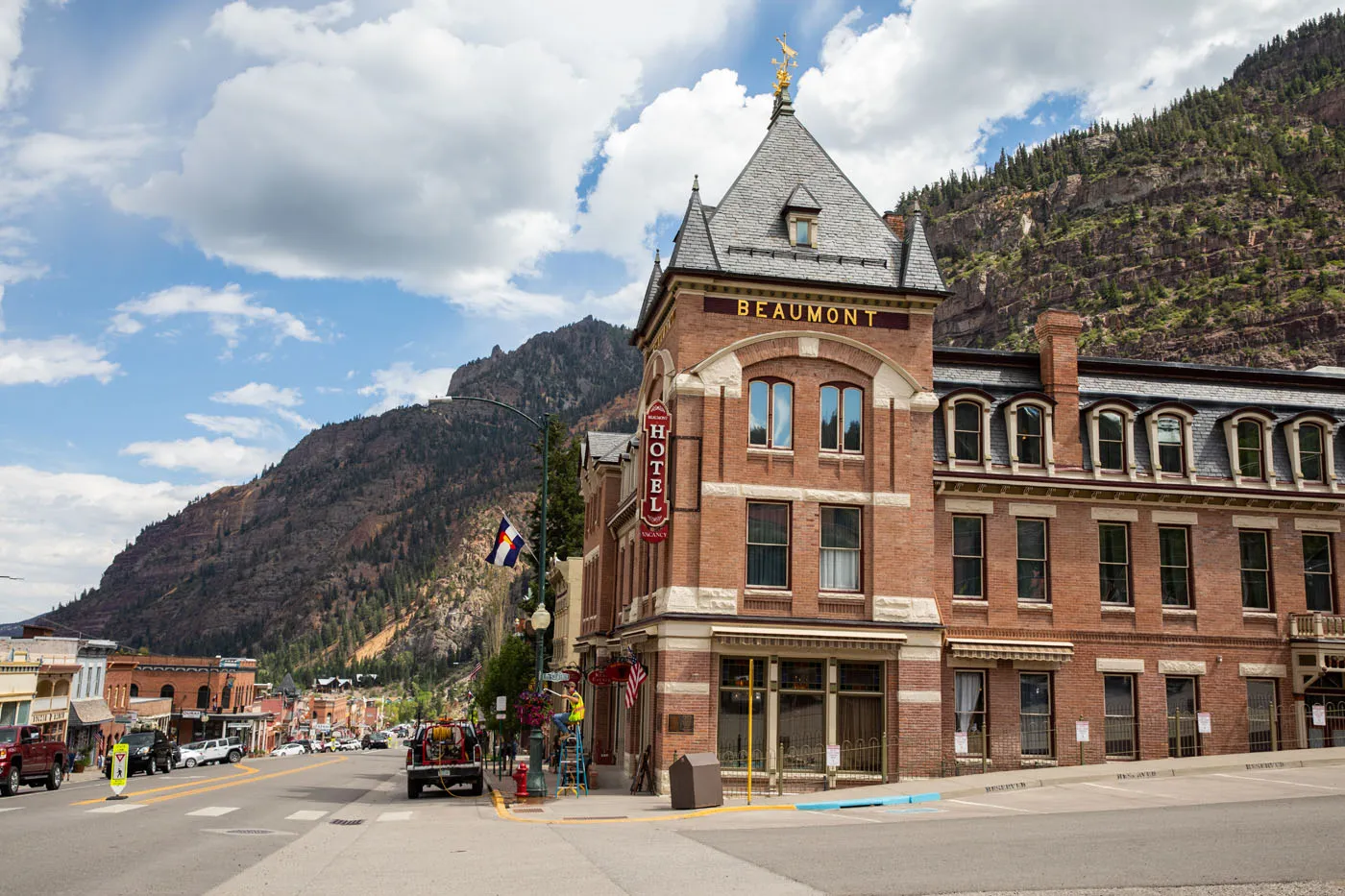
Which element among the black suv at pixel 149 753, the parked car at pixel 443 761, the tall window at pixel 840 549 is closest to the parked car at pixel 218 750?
the black suv at pixel 149 753

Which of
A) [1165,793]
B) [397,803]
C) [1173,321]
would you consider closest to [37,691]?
[397,803]

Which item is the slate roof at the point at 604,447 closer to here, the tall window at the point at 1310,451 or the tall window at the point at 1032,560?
the tall window at the point at 1032,560

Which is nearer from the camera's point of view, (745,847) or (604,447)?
(745,847)

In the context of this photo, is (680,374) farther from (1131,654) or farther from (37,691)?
(37,691)

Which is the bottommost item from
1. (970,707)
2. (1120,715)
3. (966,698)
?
(1120,715)

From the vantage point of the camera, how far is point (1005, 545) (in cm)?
3100

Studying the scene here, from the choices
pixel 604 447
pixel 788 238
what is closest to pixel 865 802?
pixel 788 238

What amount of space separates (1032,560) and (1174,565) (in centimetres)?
447

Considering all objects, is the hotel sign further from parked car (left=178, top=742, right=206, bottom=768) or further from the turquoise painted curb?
parked car (left=178, top=742, right=206, bottom=768)

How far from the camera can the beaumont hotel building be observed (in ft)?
92.4

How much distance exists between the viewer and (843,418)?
29828 millimetres

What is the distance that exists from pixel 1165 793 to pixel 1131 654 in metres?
9.16

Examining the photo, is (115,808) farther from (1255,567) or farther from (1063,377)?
(1255,567)

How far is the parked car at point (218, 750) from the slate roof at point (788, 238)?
4580 cm
